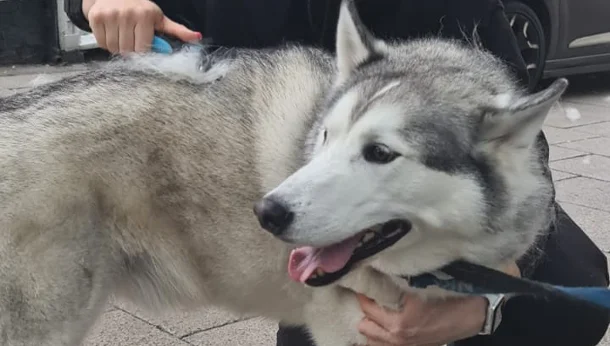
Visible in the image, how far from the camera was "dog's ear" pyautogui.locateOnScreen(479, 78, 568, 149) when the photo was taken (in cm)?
226

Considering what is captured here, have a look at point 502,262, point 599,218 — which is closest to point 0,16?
point 599,218

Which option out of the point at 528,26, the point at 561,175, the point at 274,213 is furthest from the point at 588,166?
the point at 274,213

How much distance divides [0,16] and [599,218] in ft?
20.1

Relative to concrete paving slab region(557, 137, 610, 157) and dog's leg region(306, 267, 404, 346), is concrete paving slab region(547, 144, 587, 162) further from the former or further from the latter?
dog's leg region(306, 267, 404, 346)

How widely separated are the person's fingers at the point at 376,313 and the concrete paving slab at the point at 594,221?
9.09ft

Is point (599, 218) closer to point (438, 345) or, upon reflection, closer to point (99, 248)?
point (438, 345)

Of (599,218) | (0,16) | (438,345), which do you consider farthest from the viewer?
(0,16)

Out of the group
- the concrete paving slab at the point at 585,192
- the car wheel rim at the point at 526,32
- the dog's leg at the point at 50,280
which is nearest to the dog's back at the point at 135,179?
the dog's leg at the point at 50,280

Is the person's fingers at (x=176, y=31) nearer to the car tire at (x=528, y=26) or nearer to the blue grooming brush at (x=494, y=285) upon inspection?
the blue grooming brush at (x=494, y=285)

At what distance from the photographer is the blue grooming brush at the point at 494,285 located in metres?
2.32

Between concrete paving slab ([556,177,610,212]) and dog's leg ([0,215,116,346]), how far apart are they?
4013 millimetres

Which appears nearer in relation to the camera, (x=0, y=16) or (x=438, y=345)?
(x=438, y=345)

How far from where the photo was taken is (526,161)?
8.13 feet

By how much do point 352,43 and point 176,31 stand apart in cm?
73
